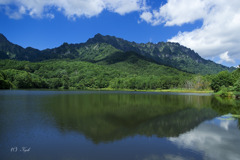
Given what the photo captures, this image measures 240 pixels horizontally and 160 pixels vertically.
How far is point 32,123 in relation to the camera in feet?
72.4

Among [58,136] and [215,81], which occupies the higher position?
[215,81]

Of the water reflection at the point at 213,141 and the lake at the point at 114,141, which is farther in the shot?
the water reflection at the point at 213,141

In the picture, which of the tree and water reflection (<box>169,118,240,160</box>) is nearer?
water reflection (<box>169,118,240,160</box>)

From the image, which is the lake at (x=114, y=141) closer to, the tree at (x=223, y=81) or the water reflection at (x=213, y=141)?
the water reflection at (x=213, y=141)

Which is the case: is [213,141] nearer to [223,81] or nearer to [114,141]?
[114,141]

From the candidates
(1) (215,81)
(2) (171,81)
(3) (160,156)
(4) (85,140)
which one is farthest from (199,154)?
(2) (171,81)

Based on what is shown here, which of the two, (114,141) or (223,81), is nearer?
(114,141)

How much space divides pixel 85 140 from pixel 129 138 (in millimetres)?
4463

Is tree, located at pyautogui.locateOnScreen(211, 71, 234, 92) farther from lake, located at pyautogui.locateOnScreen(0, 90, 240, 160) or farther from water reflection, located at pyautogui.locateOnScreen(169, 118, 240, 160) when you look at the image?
water reflection, located at pyautogui.locateOnScreen(169, 118, 240, 160)

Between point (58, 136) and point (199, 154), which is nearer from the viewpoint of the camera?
point (199, 154)

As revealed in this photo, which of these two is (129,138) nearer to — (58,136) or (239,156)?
(58,136)

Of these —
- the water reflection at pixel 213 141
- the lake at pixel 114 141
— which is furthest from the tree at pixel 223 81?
the water reflection at pixel 213 141

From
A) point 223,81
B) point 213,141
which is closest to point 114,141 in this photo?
point 213,141

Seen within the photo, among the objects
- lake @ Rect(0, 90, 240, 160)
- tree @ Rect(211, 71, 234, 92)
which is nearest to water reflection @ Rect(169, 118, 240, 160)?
lake @ Rect(0, 90, 240, 160)
